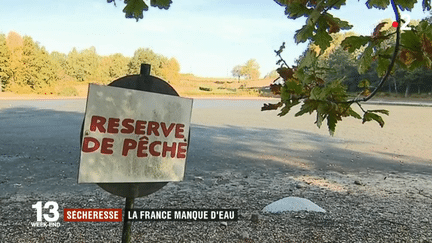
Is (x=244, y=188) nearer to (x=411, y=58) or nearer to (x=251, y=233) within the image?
(x=251, y=233)

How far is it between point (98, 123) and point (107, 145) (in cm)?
12

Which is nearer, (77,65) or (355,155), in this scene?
(355,155)

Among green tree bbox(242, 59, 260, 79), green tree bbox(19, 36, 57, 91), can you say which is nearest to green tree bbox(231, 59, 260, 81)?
green tree bbox(242, 59, 260, 79)

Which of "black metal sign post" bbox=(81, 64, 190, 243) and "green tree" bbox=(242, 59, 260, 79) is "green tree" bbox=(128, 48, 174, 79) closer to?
"green tree" bbox=(242, 59, 260, 79)

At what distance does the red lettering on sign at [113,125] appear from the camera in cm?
176

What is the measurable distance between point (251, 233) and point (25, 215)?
8.96 ft

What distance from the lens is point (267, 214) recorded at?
443cm

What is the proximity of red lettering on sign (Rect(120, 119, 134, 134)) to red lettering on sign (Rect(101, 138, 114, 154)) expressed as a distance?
0.25 ft

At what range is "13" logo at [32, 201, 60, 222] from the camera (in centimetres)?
419

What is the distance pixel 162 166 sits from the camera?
193 centimetres

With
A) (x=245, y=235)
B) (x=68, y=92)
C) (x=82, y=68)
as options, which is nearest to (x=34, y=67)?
(x=68, y=92)

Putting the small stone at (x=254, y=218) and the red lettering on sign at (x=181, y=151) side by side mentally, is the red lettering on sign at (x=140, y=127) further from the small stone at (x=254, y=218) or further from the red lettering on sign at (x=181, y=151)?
the small stone at (x=254, y=218)

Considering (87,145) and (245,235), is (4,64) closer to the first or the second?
(245,235)

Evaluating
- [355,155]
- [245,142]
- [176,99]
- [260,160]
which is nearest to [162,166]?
[176,99]
